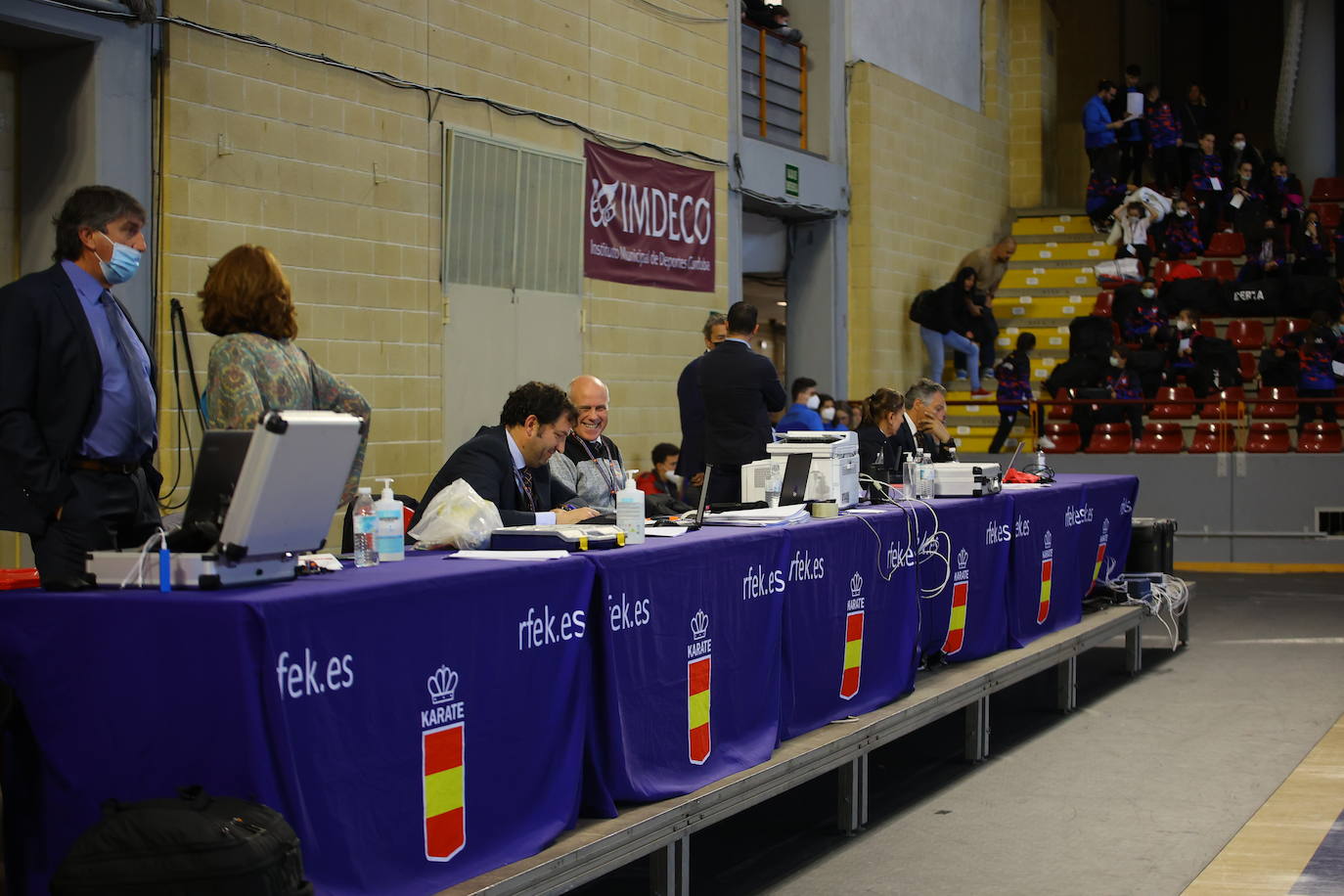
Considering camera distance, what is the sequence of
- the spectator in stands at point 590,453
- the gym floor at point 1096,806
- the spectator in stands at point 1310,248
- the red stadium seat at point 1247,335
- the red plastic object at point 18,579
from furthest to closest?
the spectator in stands at point 1310,248 < the red stadium seat at point 1247,335 < the spectator in stands at point 590,453 < the gym floor at point 1096,806 < the red plastic object at point 18,579

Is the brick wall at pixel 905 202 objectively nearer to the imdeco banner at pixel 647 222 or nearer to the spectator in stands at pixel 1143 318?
the spectator in stands at pixel 1143 318

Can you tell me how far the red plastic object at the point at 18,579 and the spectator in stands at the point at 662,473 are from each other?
664 centimetres

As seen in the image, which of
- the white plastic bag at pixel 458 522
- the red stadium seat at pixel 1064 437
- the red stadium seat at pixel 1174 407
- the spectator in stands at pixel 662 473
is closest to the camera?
the white plastic bag at pixel 458 522

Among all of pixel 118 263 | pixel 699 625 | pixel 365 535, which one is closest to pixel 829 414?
pixel 699 625

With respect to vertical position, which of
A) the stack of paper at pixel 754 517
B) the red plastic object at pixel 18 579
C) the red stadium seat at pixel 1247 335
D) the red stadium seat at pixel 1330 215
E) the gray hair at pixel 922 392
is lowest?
the red plastic object at pixel 18 579

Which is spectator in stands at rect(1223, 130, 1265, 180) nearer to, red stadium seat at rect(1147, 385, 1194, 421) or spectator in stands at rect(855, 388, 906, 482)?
red stadium seat at rect(1147, 385, 1194, 421)

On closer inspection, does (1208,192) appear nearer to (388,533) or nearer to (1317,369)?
(1317,369)

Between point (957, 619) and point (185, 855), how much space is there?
159 inches

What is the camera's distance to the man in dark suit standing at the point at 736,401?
790cm

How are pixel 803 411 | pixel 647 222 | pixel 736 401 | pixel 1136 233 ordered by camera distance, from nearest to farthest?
pixel 736 401 → pixel 647 222 → pixel 803 411 → pixel 1136 233

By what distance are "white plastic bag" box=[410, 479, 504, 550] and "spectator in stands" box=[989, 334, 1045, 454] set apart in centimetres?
1080

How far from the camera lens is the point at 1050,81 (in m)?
19.1

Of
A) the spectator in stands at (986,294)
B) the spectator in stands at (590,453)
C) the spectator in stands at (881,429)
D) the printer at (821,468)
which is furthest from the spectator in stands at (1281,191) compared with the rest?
the printer at (821,468)

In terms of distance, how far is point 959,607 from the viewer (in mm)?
6086
